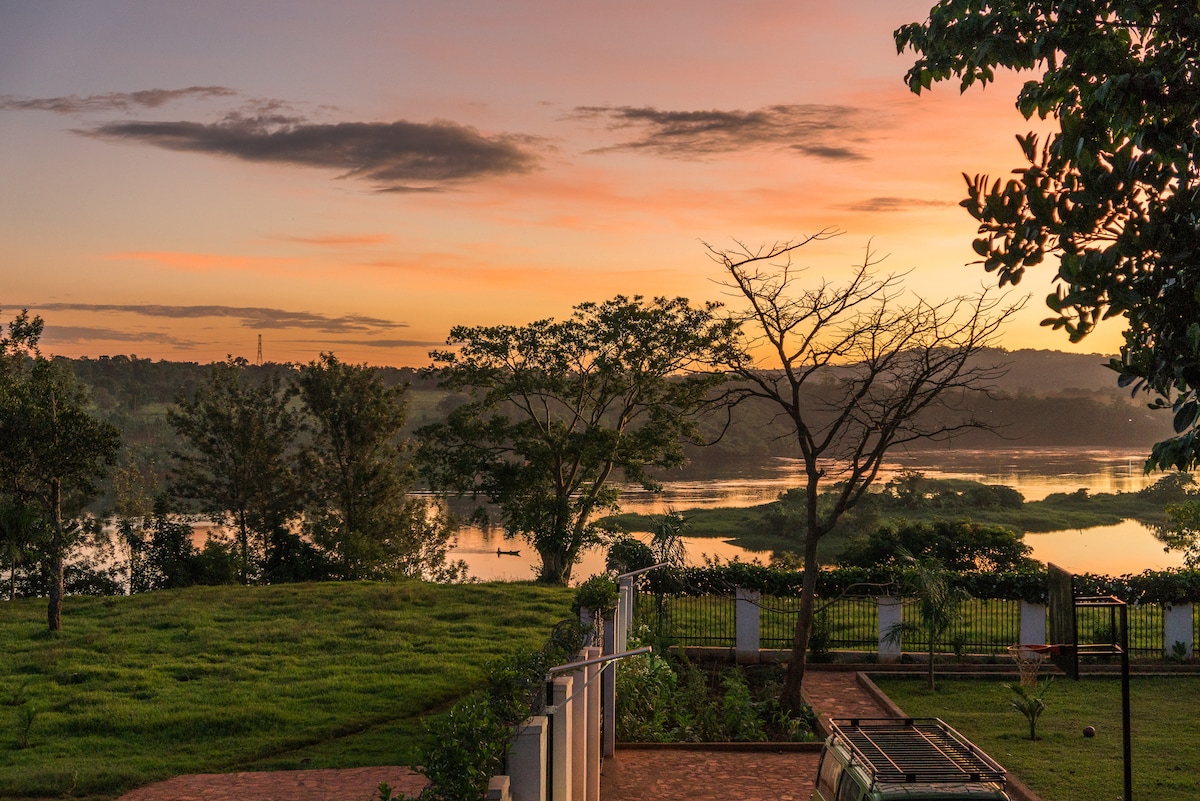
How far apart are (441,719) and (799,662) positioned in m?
10.6

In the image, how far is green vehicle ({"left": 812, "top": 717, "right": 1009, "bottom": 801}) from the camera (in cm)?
734

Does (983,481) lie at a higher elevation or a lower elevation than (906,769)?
lower

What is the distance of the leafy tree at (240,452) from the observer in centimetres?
4506

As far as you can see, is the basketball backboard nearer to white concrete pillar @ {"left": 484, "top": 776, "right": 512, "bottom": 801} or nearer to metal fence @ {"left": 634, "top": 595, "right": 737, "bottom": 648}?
white concrete pillar @ {"left": 484, "top": 776, "right": 512, "bottom": 801}

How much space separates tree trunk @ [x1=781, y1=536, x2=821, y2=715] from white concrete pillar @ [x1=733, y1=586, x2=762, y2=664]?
411cm

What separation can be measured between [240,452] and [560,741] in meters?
40.2

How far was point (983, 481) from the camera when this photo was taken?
265 feet

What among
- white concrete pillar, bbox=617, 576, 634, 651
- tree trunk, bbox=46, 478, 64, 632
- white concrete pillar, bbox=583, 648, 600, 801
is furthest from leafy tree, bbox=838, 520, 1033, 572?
tree trunk, bbox=46, 478, 64, 632

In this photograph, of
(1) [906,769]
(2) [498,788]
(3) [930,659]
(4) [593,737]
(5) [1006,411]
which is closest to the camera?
(2) [498,788]

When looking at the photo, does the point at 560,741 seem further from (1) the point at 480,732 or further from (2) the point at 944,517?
(2) the point at 944,517

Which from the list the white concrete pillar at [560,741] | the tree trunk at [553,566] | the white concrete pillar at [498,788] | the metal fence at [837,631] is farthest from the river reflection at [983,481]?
the white concrete pillar at [498,788]

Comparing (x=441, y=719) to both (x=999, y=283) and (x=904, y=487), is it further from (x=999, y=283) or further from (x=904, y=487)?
(x=904, y=487)

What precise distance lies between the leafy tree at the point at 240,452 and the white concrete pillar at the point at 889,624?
101 ft

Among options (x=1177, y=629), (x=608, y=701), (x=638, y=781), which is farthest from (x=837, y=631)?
(x=638, y=781)
